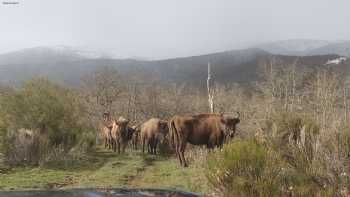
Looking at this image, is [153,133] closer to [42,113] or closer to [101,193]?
[42,113]

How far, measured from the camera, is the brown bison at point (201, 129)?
19500mm

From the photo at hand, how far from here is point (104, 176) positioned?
17.8 meters

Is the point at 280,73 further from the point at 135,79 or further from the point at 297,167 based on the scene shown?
the point at 297,167

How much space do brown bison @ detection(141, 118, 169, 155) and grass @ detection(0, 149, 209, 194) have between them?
5221mm

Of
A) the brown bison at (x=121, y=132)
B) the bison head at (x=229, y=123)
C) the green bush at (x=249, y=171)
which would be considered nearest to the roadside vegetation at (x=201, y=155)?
the green bush at (x=249, y=171)

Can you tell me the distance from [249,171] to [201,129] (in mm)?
10227

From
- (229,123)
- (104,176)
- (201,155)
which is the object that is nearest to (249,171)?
(201,155)

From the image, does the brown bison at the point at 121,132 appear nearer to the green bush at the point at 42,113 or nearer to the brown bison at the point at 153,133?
the brown bison at the point at 153,133

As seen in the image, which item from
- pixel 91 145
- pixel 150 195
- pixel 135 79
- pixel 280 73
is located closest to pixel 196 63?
pixel 135 79

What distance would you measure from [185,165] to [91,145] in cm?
1095

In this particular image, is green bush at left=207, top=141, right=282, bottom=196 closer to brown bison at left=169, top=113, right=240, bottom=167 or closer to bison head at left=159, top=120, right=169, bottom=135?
brown bison at left=169, top=113, right=240, bottom=167

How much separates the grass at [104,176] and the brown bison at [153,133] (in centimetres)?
522

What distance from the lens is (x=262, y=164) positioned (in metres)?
9.52

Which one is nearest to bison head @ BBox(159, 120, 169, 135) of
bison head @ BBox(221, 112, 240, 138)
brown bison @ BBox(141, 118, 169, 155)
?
brown bison @ BBox(141, 118, 169, 155)
